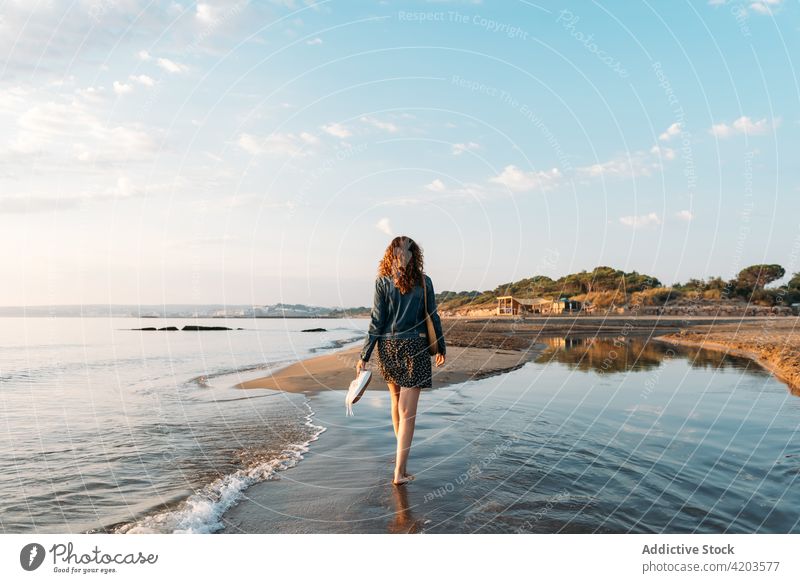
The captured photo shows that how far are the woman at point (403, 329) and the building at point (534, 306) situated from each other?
8036cm

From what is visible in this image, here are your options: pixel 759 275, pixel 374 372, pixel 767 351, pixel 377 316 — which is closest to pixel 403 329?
pixel 377 316

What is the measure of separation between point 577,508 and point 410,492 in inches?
73.1

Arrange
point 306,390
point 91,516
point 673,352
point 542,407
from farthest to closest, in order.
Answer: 1. point 673,352
2. point 306,390
3. point 542,407
4. point 91,516

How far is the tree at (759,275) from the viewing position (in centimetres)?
8169

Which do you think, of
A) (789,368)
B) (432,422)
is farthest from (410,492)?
(789,368)

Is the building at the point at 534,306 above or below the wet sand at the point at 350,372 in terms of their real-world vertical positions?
above

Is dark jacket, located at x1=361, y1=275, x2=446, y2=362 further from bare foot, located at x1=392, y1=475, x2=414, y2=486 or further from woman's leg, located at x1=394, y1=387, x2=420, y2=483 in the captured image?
bare foot, located at x1=392, y1=475, x2=414, y2=486

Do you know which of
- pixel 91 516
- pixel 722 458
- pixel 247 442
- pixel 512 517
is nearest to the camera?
pixel 512 517

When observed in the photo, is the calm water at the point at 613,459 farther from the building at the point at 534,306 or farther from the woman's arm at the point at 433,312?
the building at the point at 534,306

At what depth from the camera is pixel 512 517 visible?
5625 mm

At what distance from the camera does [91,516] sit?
Answer: 6.07 m

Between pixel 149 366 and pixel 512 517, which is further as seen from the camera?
pixel 149 366

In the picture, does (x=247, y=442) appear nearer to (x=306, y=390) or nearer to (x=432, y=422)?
(x=432, y=422)

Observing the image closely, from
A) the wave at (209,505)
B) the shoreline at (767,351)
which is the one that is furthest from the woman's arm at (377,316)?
the shoreline at (767,351)
